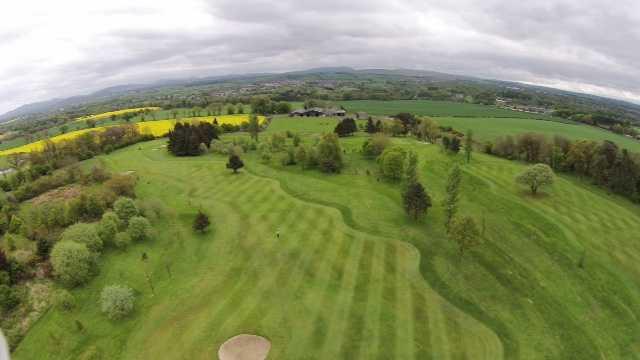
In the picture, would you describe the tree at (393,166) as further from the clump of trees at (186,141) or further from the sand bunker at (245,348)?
the clump of trees at (186,141)

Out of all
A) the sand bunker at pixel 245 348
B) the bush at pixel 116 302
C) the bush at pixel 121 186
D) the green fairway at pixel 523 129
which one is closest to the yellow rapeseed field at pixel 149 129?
the bush at pixel 121 186

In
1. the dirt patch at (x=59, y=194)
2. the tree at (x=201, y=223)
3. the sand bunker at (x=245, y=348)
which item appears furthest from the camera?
the dirt patch at (x=59, y=194)

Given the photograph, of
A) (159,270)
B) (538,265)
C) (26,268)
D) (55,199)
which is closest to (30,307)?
(26,268)

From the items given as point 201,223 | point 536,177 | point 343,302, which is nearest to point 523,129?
point 536,177

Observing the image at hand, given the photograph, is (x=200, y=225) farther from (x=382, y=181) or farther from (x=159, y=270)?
(x=382, y=181)

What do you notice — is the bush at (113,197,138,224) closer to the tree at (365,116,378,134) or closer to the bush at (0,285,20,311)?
the bush at (0,285,20,311)

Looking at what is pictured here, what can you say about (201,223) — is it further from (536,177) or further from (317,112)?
(317,112)

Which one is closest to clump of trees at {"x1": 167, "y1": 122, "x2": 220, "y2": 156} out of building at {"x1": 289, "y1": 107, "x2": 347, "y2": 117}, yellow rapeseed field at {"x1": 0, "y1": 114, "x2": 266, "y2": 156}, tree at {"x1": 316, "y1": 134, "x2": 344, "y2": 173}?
yellow rapeseed field at {"x1": 0, "y1": 114, "x2": 266, "y2": 156}

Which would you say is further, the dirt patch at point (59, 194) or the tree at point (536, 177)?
the tree at point (536, 177)
